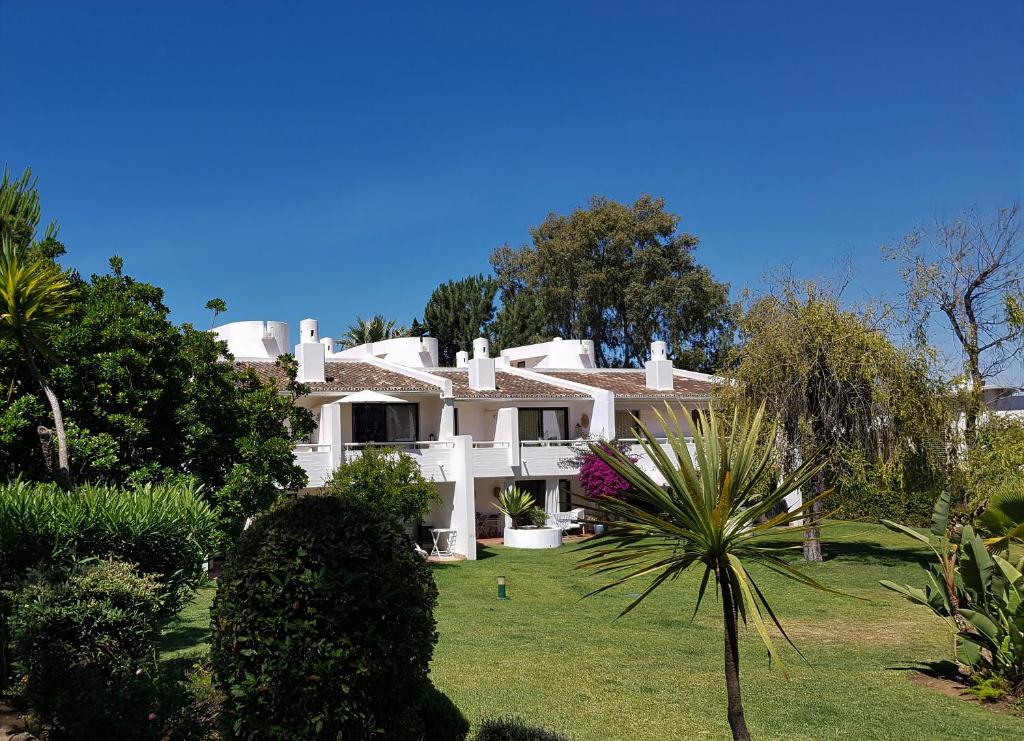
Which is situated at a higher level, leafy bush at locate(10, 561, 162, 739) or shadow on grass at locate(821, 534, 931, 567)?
leafy bush at locate(10, 561, 162, 739)

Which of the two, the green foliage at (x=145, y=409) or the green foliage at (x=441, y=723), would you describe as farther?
the green foliage at (x=145, y=409)

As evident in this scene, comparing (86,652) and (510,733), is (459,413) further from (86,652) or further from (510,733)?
(510,733)

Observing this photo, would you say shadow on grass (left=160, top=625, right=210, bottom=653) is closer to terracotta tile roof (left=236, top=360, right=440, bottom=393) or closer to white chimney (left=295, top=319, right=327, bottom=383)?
terracotta tile roof (left=236, top=360, right=440, bottom=393)

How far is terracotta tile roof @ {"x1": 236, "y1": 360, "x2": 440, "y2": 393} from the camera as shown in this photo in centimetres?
3203

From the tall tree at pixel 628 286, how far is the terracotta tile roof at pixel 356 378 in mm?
25168

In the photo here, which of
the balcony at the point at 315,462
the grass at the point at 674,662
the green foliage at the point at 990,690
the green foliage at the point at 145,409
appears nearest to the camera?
the grass at the point at 674,662

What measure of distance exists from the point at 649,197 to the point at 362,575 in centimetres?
5702

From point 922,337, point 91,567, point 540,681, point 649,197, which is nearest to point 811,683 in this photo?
point 540,681

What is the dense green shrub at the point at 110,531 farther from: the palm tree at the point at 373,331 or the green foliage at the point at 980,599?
the palm tree at the point at 373,331

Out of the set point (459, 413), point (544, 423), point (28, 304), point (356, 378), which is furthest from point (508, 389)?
point (28, 304)

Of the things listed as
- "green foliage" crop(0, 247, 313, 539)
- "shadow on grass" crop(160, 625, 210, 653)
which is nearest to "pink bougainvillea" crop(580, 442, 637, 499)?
"green foliage" crop(0, 247, 313, 539)

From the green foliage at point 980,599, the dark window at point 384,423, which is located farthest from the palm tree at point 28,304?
the dark window at point 384,423

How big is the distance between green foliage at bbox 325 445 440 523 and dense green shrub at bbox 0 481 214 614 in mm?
14640

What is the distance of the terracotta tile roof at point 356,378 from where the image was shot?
32.0 m
